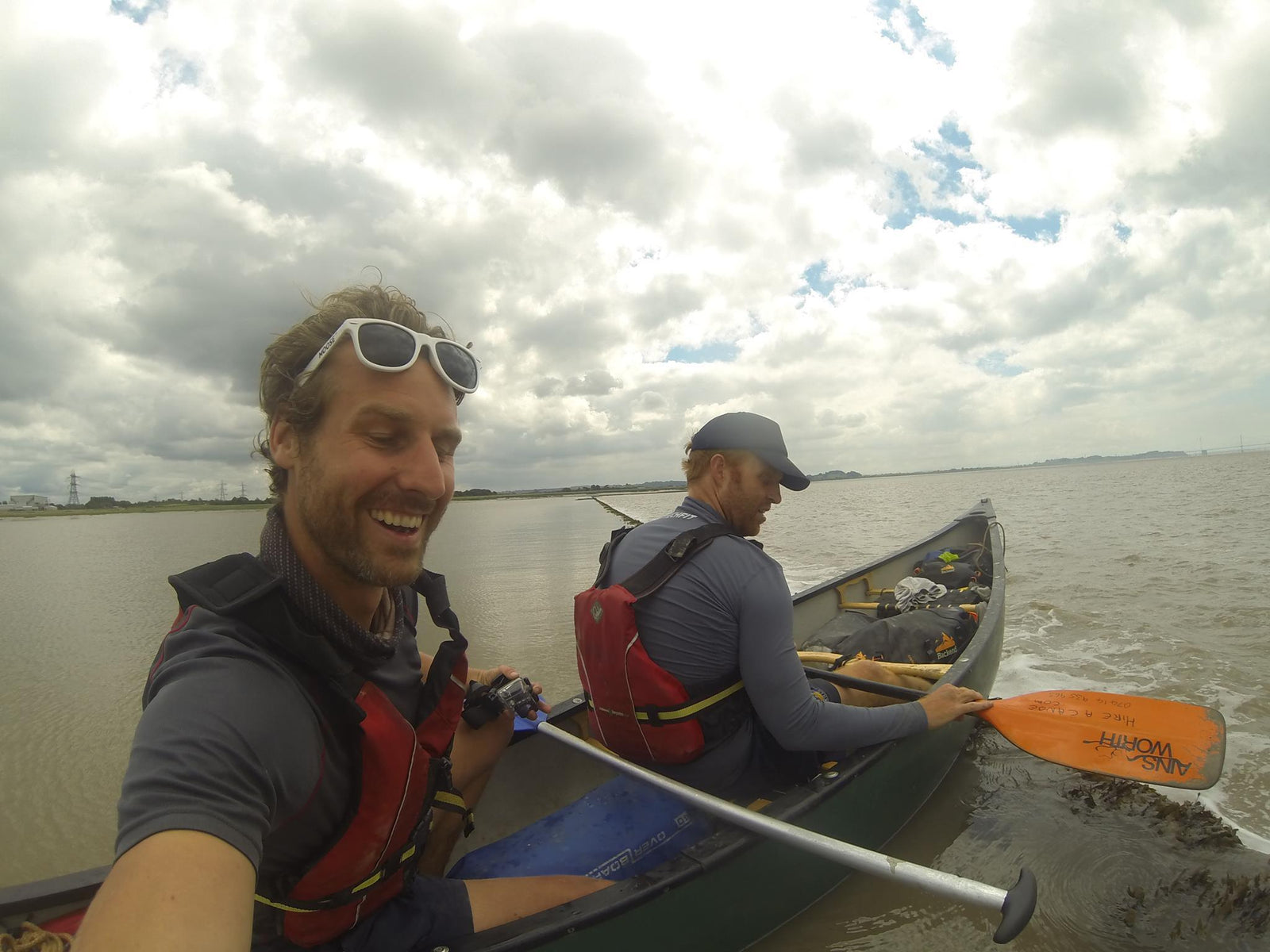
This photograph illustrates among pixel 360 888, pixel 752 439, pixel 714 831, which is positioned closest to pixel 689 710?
pixel 714 831

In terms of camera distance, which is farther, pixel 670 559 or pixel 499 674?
pixel 499 674

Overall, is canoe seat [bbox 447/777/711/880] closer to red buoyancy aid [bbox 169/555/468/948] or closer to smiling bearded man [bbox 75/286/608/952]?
smiling bearded man [bbox 75/286/608/952]

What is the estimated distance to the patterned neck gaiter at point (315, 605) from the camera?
1.59 meters

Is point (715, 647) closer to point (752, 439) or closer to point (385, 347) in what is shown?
point (752, 439)

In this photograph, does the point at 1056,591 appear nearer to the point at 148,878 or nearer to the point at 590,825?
the point at 590,825

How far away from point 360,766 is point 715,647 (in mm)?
1507

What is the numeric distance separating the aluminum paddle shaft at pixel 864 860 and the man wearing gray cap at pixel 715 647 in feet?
0.50

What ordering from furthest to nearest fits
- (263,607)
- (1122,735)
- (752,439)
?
(1122,735)
(752,439)
(263,607)

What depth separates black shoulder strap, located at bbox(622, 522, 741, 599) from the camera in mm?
2723

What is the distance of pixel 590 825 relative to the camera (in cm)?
288

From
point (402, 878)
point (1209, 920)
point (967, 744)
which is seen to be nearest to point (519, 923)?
point (402, 878)

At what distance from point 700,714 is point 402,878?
133cm

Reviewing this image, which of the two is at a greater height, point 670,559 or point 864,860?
point 670,559

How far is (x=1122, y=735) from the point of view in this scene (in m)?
3.76
